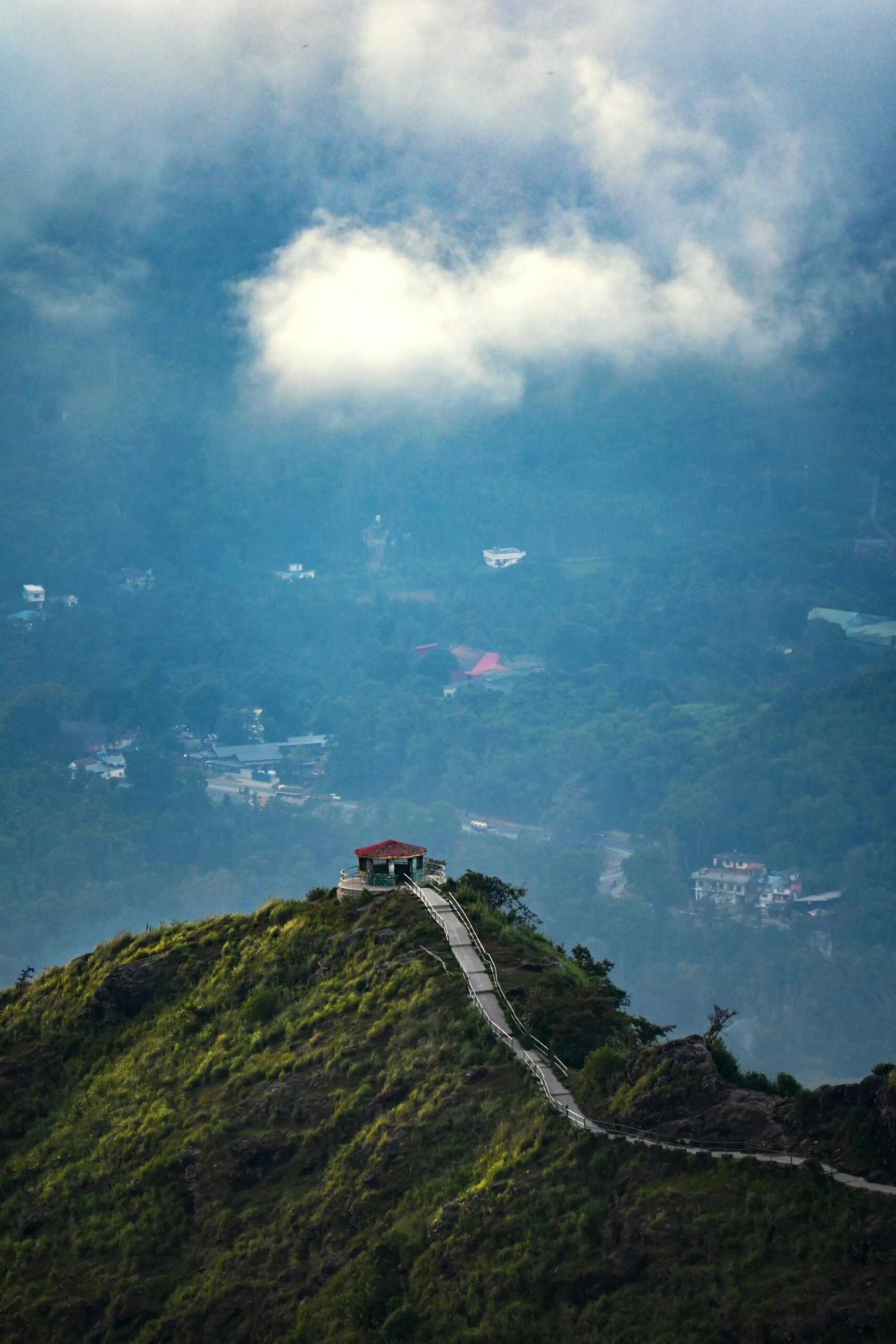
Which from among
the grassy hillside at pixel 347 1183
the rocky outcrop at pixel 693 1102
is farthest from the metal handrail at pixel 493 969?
the rocky outcrop at pixel 693 1102

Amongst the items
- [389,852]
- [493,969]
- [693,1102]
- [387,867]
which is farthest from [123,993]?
[693,1102]

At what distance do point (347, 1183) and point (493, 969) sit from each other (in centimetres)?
919

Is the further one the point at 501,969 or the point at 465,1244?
the point at 501,969

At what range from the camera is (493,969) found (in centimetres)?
4875

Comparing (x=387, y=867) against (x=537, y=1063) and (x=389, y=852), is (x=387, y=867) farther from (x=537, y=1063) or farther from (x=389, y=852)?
(x=537, y=1063)

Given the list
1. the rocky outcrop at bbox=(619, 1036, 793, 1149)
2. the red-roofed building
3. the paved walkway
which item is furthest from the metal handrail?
the rocky outcrop at bbox=(619, 1036, 793, 1149)

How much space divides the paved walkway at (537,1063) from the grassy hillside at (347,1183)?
42cm

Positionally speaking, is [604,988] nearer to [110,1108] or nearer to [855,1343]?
[110,1108]

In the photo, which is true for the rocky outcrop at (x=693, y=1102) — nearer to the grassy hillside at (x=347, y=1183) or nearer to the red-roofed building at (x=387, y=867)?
the grassy hillside at (x=347, y=1183)

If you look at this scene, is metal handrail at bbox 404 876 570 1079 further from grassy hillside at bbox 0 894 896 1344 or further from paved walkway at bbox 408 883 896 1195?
grassy hillside at bbox 0 894 896 1344

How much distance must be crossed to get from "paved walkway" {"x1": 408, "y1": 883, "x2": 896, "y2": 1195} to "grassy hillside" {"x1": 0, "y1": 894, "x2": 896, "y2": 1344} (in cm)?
42

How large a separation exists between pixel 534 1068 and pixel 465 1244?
6.21 metres

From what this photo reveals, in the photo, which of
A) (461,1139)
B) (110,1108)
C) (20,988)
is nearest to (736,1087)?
(461,1139)

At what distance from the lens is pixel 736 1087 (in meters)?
38.5
